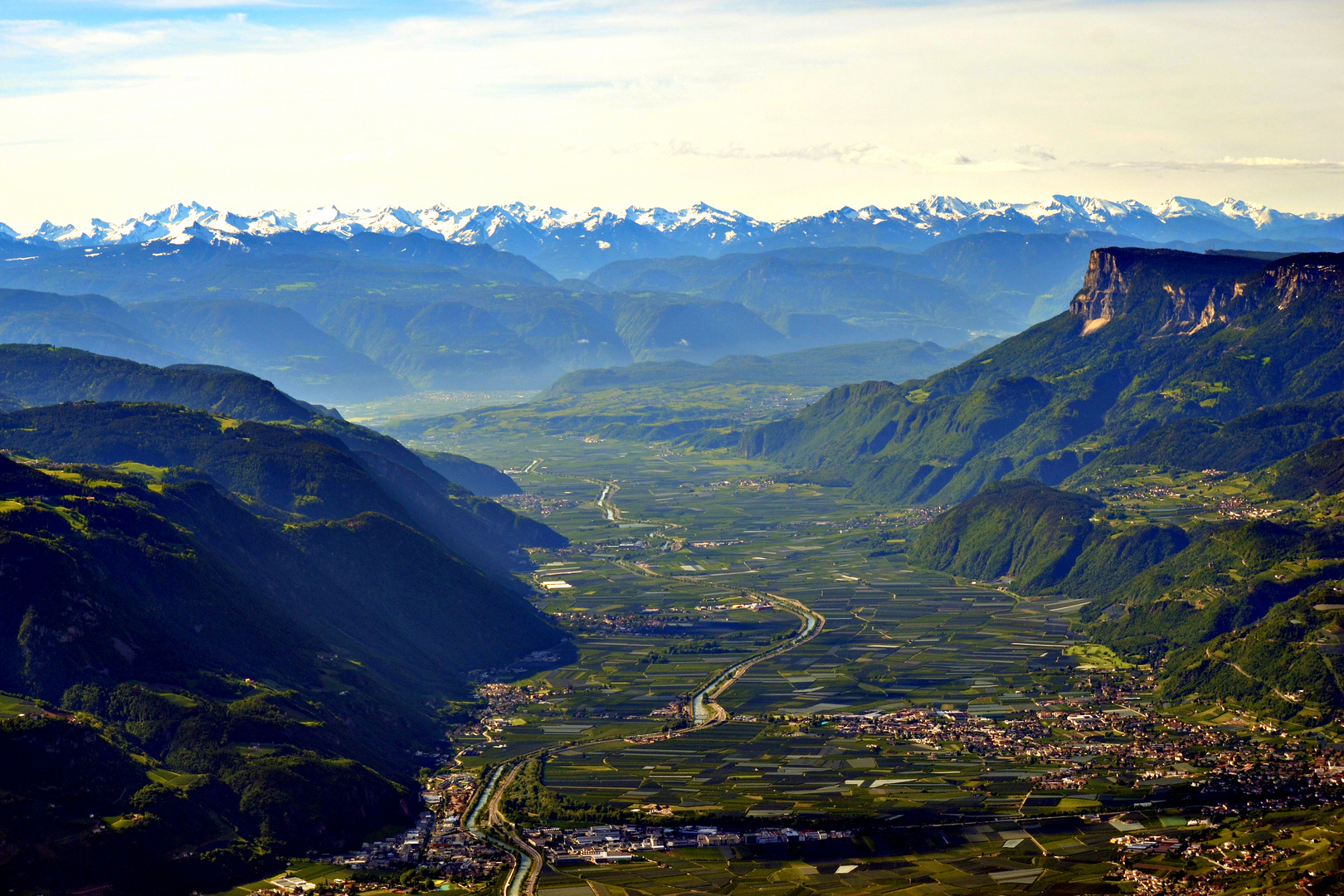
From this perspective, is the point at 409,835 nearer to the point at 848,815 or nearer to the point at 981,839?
the point at 848,815

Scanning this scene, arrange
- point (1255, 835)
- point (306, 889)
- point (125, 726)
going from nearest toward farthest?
1. point (306, 889)
2. point (1255, 835)
3. point (125, 726)

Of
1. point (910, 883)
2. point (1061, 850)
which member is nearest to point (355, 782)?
point (910, 883)

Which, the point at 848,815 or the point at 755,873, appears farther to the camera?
the point at 848,815

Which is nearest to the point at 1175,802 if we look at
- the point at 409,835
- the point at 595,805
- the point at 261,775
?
Answer: the point at 595,805

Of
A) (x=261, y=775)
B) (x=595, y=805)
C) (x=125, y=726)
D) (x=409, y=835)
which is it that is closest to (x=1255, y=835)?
(x=595, y=805)

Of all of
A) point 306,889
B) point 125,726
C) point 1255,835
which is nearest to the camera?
point 306,889

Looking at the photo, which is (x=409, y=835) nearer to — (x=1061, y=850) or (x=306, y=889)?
(x=306, y=889)

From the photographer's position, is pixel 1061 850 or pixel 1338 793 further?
pixel 1338 793

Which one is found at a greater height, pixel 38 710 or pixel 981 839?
pixel 38 710

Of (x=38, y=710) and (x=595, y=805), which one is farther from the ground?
(x=38, y=710)
